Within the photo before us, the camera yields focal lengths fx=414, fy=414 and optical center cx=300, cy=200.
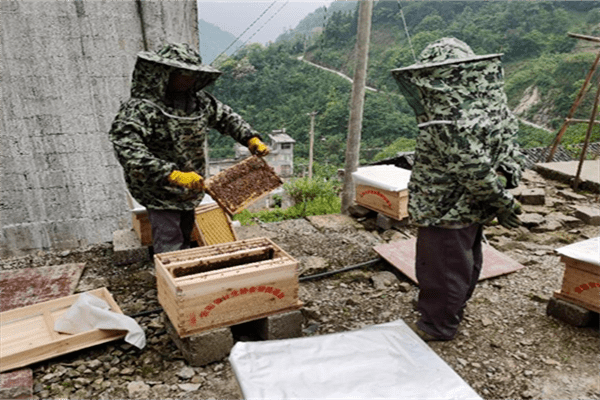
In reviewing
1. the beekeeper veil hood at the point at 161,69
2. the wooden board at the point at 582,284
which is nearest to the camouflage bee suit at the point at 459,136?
the wooden board at the point at 582,284

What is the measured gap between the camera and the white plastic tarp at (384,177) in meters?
5.57

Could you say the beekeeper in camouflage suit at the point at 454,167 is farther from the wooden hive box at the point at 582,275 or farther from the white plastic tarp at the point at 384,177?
the white plastic tarp at the point at 384,177

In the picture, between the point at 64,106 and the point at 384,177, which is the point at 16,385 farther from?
the point at 384,177

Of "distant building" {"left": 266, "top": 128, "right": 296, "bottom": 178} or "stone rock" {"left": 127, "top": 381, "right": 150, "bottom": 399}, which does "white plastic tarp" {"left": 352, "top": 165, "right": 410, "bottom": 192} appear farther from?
"distant building" {"left": 266, "top": 128, "right": 296, "bottom": 178}

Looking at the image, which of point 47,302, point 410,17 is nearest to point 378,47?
point 410,17

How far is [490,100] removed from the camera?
2.93 metres

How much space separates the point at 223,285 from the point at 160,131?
1545mm

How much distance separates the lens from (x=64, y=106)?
17.7 ft

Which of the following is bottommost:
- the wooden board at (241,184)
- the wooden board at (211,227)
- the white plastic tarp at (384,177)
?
the wooden board at (211,227)

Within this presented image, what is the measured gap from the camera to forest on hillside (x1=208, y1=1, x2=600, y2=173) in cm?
3981

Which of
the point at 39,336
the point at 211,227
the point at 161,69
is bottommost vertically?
the point at 39,336

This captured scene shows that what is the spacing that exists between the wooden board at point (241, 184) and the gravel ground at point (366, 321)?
3.58ft

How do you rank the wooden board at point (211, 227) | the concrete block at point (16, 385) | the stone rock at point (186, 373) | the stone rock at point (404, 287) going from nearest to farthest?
1. the concrete block at point (16, 385)
2. the stone rock at point (186, 373)
3. the stone rock at point (404, 287)
4. the wooden board at point (211, 227)

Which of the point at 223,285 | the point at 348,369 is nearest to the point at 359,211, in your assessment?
the point at 223,285
